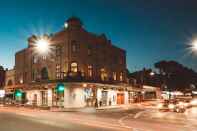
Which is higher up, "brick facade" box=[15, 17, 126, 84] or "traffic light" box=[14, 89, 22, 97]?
"brick facade" box=[15, 17, 126, 84]

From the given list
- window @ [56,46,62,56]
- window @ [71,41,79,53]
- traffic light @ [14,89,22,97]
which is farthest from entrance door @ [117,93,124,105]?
traffic light @ [14,89,22,97]

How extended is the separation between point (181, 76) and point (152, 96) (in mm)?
22198

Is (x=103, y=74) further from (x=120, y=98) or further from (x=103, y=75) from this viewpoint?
(x=120, y=98)

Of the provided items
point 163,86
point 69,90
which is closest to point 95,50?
point 69,90

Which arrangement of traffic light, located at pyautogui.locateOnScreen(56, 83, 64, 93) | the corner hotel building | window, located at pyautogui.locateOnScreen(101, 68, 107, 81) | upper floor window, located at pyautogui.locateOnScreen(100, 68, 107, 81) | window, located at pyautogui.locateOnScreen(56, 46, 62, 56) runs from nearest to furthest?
traffic light, located at pyautogui.locateOnScreen(56, 83, 64, 93) → the corner hotel building → window, located at pyautogui.locateOnScreen(56, 46, 62, 56) → upper floor window, located at pyautogui.locateOnScreen(100, 68, 107, 81) → window, located at pyautogui.locateOnScreen(101, 68, 107, 81)

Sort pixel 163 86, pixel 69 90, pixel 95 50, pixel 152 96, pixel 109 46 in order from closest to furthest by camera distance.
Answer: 1. pixel 69 90
2. pixel 95 50
3. pixel 109 46
4. pixel 152 96
5. pixel 163 86

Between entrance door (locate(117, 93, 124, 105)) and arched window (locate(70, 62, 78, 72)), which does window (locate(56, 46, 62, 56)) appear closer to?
arched window (locate(70, 62, 78, 72))

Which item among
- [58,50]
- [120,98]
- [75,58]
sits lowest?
[120,98]

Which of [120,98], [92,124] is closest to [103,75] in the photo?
[120,98]

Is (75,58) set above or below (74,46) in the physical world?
below

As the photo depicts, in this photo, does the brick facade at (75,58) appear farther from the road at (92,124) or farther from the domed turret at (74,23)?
the road at (92,124)

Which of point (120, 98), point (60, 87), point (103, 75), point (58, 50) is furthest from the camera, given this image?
point (120, 98)

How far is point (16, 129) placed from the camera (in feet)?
60.3

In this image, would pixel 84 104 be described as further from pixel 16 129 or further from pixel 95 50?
pixel 16 129
